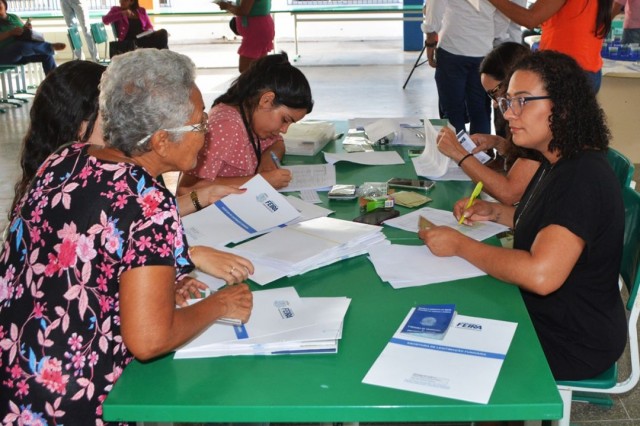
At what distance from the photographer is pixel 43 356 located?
1.52 m

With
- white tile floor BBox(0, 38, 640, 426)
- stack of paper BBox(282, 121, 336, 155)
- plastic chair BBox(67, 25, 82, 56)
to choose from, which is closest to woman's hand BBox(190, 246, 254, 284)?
stack of paper BBox(282, 121, 336, 155)

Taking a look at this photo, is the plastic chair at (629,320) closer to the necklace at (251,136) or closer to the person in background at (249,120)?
the person in background at (249,120)

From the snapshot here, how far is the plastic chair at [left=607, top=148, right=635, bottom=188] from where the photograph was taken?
2.45m

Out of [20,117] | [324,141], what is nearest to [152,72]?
[324,141]

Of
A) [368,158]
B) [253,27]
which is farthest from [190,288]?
[253,27]

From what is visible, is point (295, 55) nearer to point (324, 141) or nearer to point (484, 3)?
point (484, 3)

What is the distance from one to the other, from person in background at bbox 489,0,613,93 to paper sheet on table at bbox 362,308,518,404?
2369mm

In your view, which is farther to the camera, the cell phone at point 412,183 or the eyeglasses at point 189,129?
the cell phone at point 412,183

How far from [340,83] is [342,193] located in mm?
7003

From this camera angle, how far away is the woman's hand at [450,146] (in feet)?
9.05

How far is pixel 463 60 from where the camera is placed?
15.3ft

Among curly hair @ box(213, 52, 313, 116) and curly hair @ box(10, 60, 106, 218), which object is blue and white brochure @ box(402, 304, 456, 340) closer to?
curly hair @ box(10, 60, 106, 218)

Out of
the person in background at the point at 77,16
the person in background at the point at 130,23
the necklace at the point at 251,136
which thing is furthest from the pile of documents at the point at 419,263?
the person in background at the point at 77,16

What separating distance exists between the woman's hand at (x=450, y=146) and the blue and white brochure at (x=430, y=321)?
1.15 m
